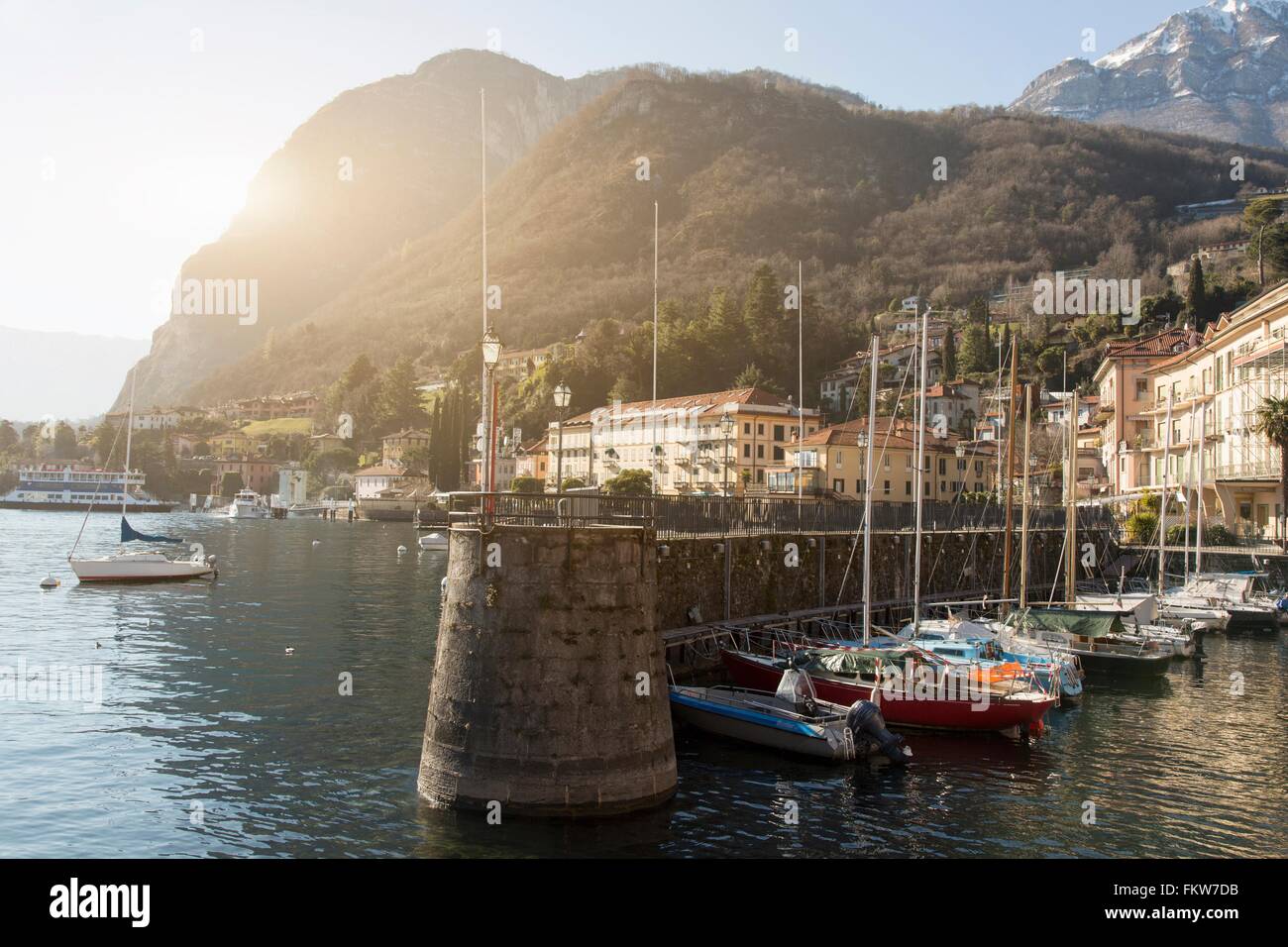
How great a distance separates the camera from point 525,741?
728 inches

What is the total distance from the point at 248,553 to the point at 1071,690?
80.9 meters

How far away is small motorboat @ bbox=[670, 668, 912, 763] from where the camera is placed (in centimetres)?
2556

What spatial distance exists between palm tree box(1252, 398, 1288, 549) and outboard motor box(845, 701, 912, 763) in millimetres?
49829

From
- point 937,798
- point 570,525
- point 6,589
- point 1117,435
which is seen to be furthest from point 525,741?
point 1117,435

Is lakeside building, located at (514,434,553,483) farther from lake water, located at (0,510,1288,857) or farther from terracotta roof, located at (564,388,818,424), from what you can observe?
lake water, located at (0,510,1288,857)

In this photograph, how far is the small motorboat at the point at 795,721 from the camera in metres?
25.6

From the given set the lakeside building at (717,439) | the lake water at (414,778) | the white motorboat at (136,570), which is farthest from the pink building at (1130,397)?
the white motorboat at (136,570)

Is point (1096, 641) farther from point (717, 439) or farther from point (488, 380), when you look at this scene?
point (717, 439)

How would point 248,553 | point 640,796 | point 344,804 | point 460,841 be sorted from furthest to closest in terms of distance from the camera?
point 248,553 → point 344,804 → point 640,796 → point 460,841

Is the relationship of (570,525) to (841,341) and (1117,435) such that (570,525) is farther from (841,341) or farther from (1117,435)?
(841,341)

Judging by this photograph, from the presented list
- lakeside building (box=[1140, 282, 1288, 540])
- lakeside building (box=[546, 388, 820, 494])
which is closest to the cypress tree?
lakeside building (box=[1140, 282, 1288, 540])

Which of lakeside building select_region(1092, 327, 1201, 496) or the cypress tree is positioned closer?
lakeside building select_region(1092, 327, 1201, 496)

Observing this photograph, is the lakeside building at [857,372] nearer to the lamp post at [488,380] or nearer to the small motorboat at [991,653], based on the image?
the small motorboat at [991,653]

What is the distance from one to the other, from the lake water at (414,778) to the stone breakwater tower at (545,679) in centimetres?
76
